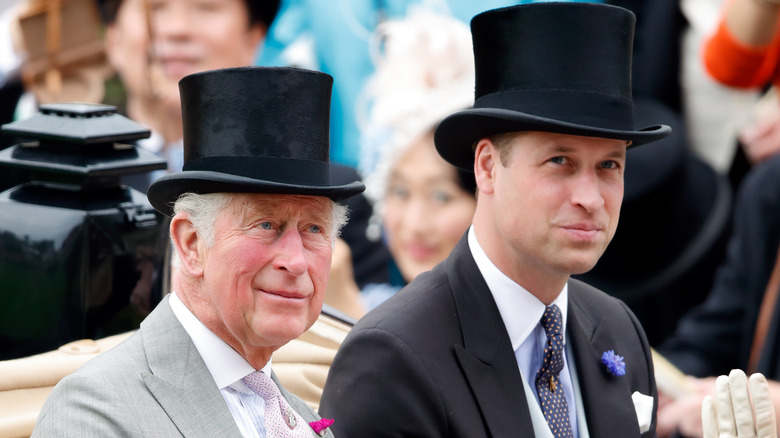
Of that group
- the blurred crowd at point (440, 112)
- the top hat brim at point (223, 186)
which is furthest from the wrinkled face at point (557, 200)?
the blurred crowd at point (440, 112)

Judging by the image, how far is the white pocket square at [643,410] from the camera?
3.52 metres

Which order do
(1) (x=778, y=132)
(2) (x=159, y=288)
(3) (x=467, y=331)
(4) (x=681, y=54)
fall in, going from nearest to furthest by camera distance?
1. (3) (x=467, y=331)
2. (2) (x=159, y=288)
3. (1) (x=778, y=132)
4. (4) (x=681, y=54)

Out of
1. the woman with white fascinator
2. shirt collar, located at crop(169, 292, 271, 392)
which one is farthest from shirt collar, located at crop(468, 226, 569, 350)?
the woman with white fascinator

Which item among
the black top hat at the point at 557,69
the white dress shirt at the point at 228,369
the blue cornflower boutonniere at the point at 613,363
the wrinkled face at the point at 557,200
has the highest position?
the black top hat at the point at 557,69

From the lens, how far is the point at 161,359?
2574 millimetres

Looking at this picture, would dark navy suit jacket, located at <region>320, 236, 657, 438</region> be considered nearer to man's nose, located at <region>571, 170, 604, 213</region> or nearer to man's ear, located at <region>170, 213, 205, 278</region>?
man's nose, located at <region>571, 170, 604, 213</region>

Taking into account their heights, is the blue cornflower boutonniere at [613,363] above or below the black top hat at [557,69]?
below

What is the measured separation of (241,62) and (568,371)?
408cm

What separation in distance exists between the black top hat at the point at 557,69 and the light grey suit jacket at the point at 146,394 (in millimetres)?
1149

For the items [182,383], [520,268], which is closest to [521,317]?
[520,268]

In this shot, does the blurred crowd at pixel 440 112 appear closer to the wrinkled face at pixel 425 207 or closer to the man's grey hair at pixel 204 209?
the wrinkled face at pixel 425 207

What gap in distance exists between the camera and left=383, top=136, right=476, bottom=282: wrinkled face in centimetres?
599

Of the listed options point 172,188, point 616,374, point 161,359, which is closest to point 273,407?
point 161,359

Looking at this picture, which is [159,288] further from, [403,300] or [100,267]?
[403,300]
